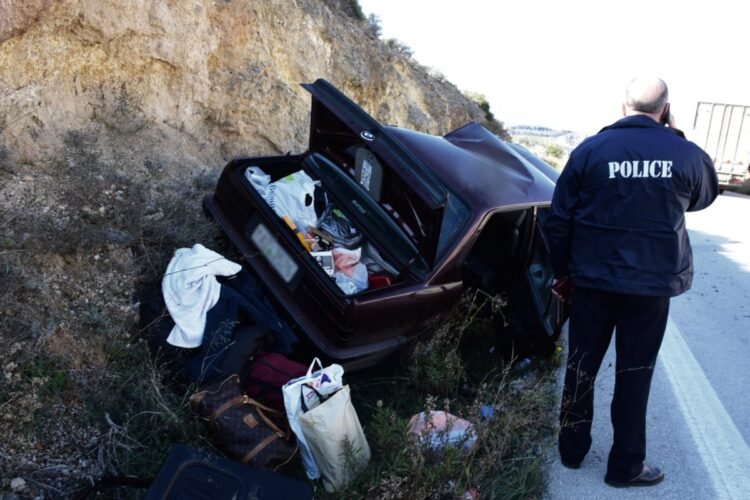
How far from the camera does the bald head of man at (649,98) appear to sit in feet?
11.5

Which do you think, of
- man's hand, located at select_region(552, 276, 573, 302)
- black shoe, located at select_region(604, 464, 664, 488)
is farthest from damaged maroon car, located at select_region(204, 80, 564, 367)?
black shoe, located at select_region(604, 464, 664, 488)

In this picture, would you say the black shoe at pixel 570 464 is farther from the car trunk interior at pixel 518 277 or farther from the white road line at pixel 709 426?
the car trunk interior at pixel 518 277

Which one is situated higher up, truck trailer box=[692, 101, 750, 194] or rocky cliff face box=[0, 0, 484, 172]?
rocky cliff face box=[0, 0, 484, 172]

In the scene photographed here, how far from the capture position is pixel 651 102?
350 cm

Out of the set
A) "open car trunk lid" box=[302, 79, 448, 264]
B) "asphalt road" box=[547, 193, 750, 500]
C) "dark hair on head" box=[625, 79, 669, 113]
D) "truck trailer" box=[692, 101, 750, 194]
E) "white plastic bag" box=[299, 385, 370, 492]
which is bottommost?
"truck trailer" box=[692, 101, 750, 194]

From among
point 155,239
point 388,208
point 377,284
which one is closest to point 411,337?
point 377,284

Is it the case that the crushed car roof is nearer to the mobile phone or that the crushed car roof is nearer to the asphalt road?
the mobile phone

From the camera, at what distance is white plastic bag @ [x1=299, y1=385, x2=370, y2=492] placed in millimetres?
3334

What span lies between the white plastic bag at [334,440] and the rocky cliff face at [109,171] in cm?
67

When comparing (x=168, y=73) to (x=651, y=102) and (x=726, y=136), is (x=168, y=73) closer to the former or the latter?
(x=651, y=102)

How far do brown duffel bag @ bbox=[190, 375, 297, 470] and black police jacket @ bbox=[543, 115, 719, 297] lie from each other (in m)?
1.86

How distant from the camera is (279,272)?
4.29 meters

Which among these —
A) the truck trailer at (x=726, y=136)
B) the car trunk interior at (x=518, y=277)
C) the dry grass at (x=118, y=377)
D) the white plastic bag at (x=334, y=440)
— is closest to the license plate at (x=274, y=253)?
the dry grass at (x=118, y=377)

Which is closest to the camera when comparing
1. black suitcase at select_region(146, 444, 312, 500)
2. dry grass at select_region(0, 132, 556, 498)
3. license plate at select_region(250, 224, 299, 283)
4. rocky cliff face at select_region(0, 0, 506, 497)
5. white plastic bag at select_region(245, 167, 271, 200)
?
black suitcase at select_region(146, 444, 312, 500)
